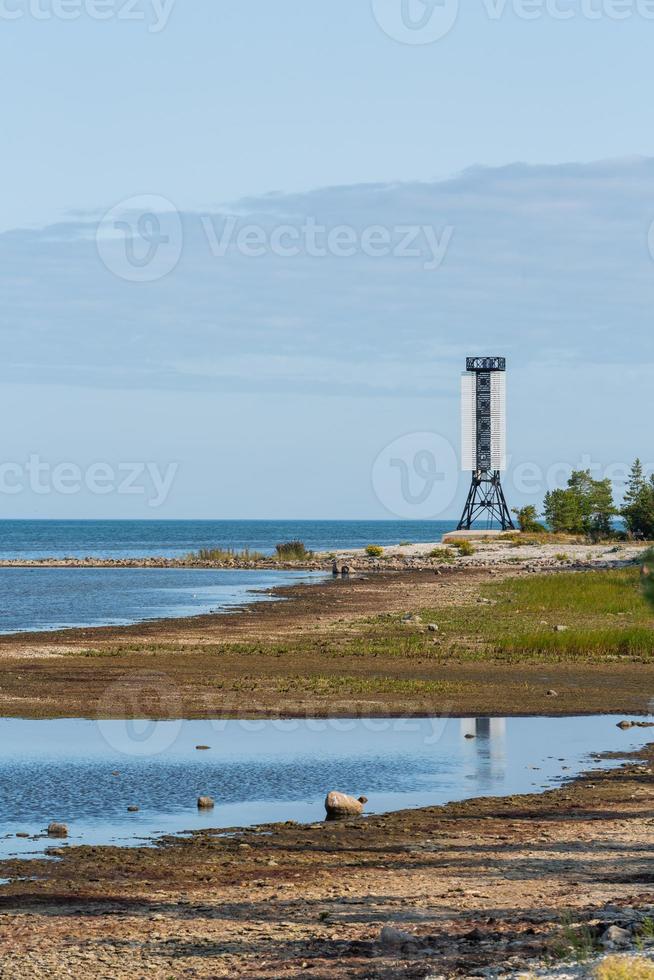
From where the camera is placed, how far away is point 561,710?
23672 millimetres

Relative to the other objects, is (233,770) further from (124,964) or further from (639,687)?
(639,687)

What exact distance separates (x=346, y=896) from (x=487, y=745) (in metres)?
9.06

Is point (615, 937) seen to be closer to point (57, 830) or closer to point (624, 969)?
point (624, 969)

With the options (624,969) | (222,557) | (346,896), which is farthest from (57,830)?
(222,557)

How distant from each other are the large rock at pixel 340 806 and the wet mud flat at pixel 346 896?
36 cm

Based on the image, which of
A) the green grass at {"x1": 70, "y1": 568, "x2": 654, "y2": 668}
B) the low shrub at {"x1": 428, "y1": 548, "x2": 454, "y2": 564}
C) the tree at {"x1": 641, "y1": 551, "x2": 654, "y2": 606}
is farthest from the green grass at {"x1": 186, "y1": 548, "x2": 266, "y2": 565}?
the tree at {"x1": 641, "y1": 551, "x2": 654, "y2": 606}

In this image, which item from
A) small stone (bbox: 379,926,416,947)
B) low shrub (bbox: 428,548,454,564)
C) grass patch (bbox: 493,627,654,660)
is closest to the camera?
small stone (bbox: 379,926,416,947)

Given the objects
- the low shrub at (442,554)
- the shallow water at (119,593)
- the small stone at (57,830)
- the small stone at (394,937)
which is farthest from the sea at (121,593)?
the small stone at (394,937)

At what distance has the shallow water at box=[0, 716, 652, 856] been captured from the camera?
15367mm

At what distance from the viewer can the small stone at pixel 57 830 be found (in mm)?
14242

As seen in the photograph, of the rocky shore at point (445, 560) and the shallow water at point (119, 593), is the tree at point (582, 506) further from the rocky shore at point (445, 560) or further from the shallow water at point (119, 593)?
the shallow water at point (119, 593)

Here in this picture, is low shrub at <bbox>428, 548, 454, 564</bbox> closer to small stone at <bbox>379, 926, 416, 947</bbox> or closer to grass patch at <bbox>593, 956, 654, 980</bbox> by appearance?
small stone at <bbox>379, 926, 416, 947</bbox>

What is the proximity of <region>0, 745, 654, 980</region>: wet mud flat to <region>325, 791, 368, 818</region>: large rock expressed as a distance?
36 cm

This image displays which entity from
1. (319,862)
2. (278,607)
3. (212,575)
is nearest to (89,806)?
(319,862)
